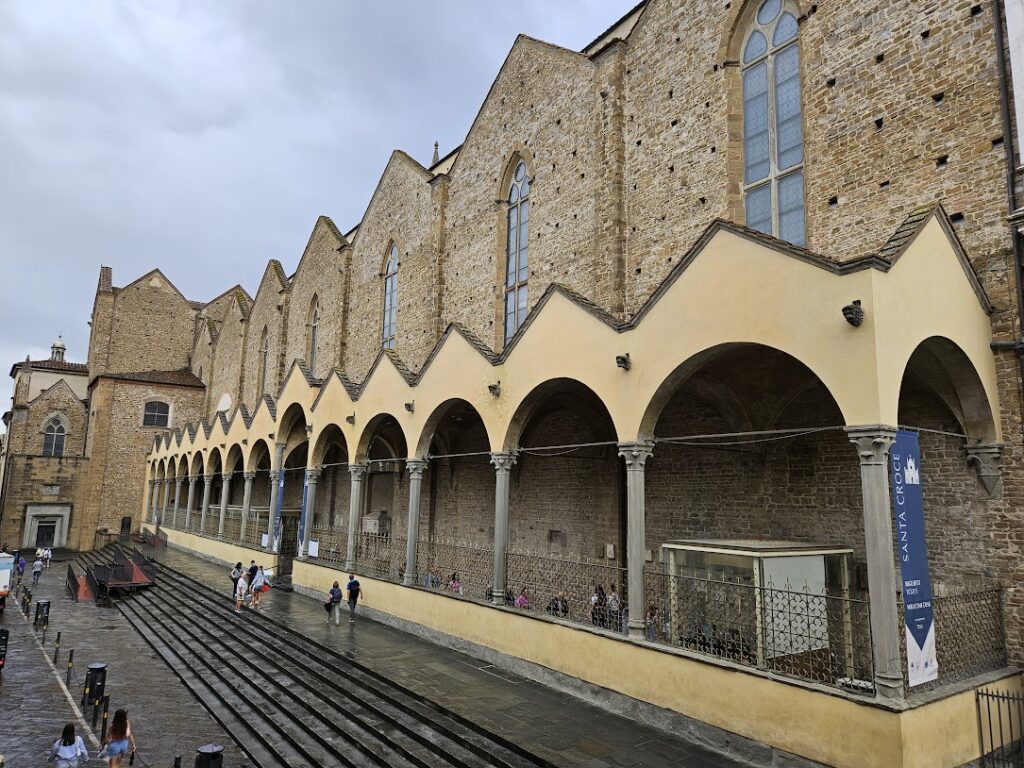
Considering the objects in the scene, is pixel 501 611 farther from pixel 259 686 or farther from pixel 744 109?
pixel 744 109

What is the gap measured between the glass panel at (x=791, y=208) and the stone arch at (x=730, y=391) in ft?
7.39

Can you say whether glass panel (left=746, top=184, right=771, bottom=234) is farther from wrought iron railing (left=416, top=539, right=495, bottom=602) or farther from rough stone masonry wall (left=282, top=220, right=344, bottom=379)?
rough stone masonry wall (left=282, top=220, right=344, bottom=379)

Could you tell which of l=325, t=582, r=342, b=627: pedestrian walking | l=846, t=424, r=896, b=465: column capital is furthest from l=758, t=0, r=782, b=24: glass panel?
l=325, t=582, r=342, b=627: pedestrian walking

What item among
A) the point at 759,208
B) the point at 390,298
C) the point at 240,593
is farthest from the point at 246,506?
the point at 759,208

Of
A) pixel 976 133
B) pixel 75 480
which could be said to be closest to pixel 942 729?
pixel 976 133

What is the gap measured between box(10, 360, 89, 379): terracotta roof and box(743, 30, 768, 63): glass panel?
4826cm

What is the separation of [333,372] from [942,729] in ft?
52.1

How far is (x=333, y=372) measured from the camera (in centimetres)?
1875

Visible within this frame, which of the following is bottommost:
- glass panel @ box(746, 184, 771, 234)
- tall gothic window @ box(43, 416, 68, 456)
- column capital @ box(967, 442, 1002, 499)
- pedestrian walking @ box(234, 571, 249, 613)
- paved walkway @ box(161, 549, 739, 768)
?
paved walkway @ box(161, 549, 739, 768)

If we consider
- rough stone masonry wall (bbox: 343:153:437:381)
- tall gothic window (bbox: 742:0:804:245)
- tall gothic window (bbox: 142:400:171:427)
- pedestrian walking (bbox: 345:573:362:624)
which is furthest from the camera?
tall gothic window (bbox: 142:400:171:427)

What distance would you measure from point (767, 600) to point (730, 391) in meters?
3.99

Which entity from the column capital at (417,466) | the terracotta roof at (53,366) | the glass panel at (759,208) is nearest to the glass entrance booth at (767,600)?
the glass panel at (759,208)

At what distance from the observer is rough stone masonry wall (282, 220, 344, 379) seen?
2581 cm

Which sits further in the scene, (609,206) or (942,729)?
(609,206)
